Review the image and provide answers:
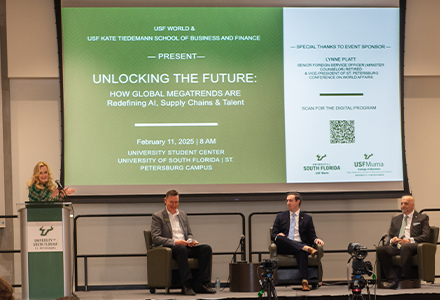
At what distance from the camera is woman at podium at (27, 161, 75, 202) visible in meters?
4.98

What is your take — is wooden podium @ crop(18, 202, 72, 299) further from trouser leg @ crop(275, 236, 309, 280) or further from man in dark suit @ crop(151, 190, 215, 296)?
trouser leg @ crop(275, 236, 309, 280)

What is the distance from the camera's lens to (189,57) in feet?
20.7

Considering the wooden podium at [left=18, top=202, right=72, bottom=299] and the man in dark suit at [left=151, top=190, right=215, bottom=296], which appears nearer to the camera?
the wooden podium at [left=18, top=202, right=72, bottom=299]

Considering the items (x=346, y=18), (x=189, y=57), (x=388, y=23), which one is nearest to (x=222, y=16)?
(x=189, y=57)

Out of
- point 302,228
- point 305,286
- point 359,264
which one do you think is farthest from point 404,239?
point 359,264

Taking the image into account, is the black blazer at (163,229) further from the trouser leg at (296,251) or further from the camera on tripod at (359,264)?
the camera on tripod at (359,264)

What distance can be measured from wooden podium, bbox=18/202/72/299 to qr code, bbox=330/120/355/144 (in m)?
3.27

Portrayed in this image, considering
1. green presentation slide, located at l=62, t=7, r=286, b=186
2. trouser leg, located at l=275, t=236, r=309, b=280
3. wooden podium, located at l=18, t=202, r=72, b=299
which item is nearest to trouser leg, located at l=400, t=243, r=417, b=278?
trouser leg, located at l=275, t=236, r=309, b=280

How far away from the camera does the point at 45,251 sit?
4.64 meters

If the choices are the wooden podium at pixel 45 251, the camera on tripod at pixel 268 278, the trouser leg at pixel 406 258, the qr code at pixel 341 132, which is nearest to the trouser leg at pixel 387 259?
the trouser leg at pixel 406 258

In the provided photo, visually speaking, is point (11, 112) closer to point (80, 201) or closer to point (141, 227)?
point (80, 201)

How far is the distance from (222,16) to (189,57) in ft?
2.08

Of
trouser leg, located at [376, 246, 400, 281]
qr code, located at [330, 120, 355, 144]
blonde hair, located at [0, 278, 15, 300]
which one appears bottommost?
trouser leg, located at [376, 246, 400, 281]

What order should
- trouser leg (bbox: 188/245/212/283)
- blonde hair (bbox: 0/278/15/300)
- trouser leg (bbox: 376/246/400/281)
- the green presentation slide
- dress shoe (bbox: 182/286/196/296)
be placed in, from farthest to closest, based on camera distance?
1. the green presentation slide
2. trouser leg (bbox: 376/246/400/281)
3. trouser leg (bbox: 188/245/212/283)
4. dress shoe (bbox: 182/286/196/296)
5. blonde hair (bbox: 0/278/15/300)
